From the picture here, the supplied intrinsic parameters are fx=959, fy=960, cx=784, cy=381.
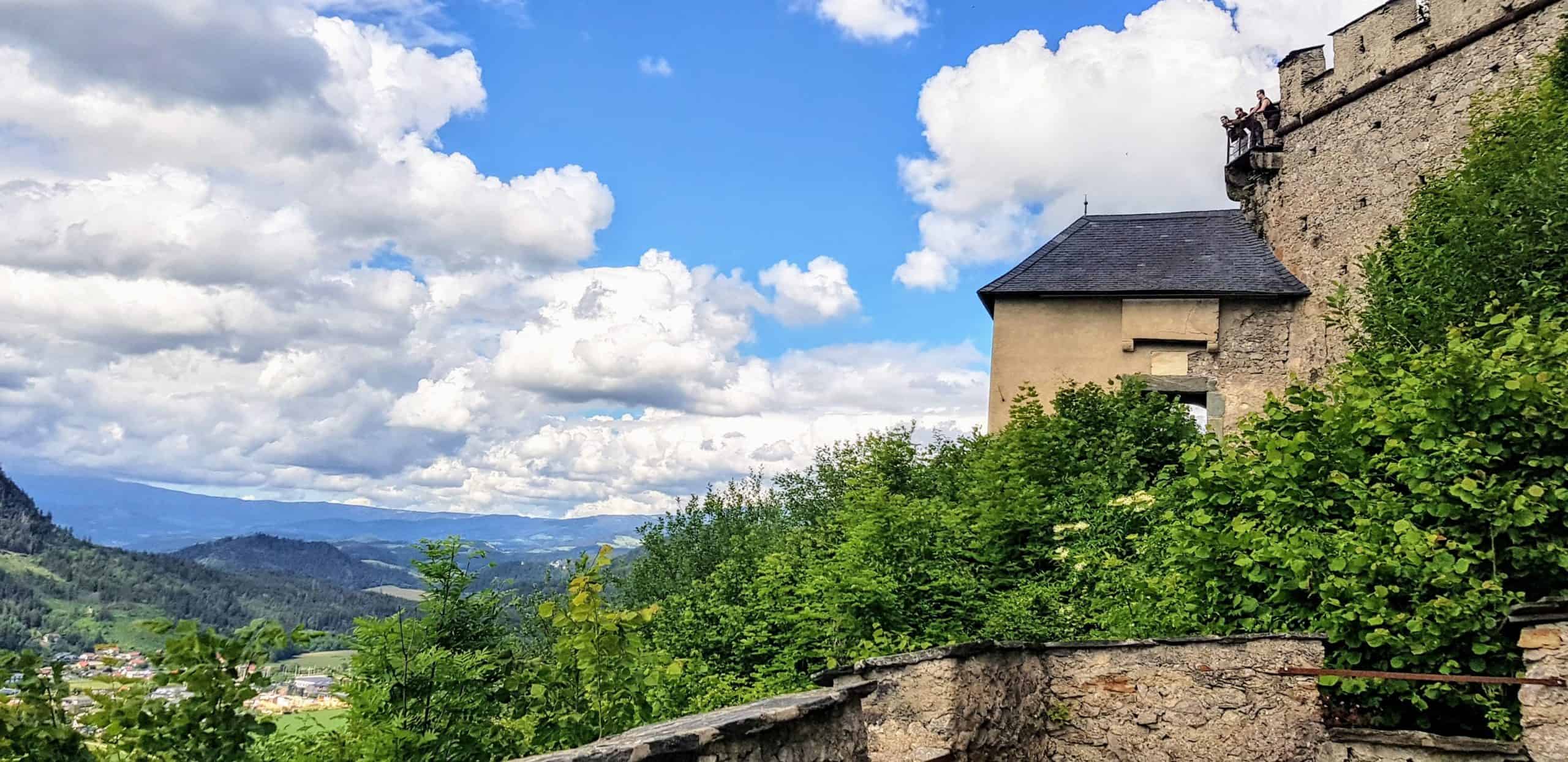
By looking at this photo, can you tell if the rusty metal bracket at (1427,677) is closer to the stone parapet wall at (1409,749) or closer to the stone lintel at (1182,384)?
the stone parapet wall at (1409,749)

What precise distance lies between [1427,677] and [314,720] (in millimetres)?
7737

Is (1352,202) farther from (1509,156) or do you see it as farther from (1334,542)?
(1334,542)

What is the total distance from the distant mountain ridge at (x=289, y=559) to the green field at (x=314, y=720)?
172236 mm

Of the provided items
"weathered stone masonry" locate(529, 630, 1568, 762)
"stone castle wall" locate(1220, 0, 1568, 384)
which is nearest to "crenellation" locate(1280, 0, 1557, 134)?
"stone castle wall" locate(1220, 0, 1568, 384)

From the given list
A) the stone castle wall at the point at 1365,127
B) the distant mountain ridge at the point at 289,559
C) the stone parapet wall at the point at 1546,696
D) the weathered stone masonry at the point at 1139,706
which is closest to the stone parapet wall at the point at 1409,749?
the weathered stone masonry at the point at 1139,706

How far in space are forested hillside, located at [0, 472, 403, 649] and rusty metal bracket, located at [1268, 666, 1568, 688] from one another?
71.7 m

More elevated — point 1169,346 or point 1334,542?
point 1169,346

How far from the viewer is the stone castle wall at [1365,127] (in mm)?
14867

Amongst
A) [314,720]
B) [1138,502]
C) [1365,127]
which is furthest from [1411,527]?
[1365,127]

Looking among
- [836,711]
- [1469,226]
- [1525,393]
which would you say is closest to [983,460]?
[1469,226]

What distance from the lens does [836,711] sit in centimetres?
355

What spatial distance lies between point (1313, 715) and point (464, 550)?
5.62 metres

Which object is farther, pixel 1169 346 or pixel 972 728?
pixel 1169 346

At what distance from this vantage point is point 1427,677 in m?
5.34
